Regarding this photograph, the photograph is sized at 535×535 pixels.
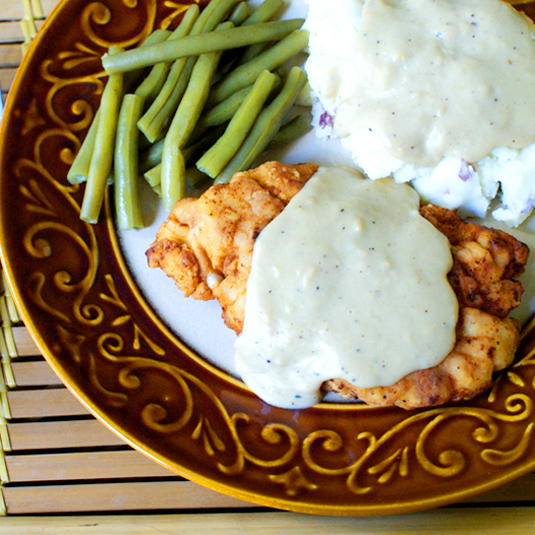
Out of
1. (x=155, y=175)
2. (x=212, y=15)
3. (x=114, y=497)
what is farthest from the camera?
(x=212, y=15)

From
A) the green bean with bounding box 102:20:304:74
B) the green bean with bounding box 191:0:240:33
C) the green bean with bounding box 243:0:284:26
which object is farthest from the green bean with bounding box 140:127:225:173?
the green bean with bounding box 243:0:284:26

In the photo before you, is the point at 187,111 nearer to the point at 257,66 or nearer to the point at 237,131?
the point at 237,131

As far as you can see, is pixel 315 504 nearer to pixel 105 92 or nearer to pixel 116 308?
pixel 116 308

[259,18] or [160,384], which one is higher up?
[259,18]

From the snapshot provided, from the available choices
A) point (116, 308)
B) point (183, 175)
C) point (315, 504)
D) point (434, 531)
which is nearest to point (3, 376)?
point (116, 308)

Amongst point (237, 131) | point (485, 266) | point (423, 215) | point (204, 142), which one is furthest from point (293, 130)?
point (485, 266)

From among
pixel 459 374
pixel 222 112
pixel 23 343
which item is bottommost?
pixel 459 374

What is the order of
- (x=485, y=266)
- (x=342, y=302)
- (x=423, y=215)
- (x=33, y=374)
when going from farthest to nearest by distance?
(x=33, y=374)
(x=423, y=215)
(x=485, y=266)
(x=342, y=302)

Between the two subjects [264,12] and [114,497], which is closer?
[114,497]
